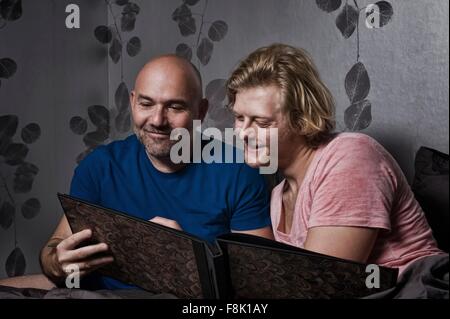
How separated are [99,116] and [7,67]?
46cm

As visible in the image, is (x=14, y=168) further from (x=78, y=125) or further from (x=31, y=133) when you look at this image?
(x=78, y=125)

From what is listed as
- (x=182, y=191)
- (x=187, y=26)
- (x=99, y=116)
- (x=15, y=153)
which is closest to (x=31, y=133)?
(x=15, y=153)

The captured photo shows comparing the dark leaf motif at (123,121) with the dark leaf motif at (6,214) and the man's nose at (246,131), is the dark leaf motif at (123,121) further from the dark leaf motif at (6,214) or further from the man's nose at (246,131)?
the man's nose at (246,131)

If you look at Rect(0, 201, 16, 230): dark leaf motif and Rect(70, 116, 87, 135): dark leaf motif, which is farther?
Rect(70, 116, 87, 135): dark leaf motif

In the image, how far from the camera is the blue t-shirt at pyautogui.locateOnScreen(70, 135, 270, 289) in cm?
150

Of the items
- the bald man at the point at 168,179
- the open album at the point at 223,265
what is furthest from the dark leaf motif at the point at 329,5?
the open album at the point at 223,265

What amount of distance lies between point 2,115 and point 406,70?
1387 mm

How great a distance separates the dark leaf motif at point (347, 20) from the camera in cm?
151

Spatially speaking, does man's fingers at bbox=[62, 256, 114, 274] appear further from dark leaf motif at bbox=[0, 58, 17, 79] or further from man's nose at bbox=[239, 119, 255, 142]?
dark leaf motif at bbox=[0, 58, 17, 79]

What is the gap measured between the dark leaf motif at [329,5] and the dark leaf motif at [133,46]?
2.94 ft

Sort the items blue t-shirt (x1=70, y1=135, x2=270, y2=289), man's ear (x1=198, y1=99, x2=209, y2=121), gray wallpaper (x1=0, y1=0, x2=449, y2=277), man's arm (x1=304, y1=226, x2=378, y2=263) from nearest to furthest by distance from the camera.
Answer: man's arm (x1=304, y1=226, x2=378, y2=263) < gray wallpaper (x1=0, y1=0, x2=449, y2=277) < blue t-shirt (x1=70, y1=135, x2=270, y2=289) < man's ear (x1=198, y1=99, x2=209, y2=121)

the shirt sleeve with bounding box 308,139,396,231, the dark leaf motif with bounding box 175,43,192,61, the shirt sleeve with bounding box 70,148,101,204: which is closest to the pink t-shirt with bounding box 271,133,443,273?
the shirt sleeve with bounding box 308,139,396,231

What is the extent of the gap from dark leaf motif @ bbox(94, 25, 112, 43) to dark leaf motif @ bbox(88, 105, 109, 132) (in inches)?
11.0
